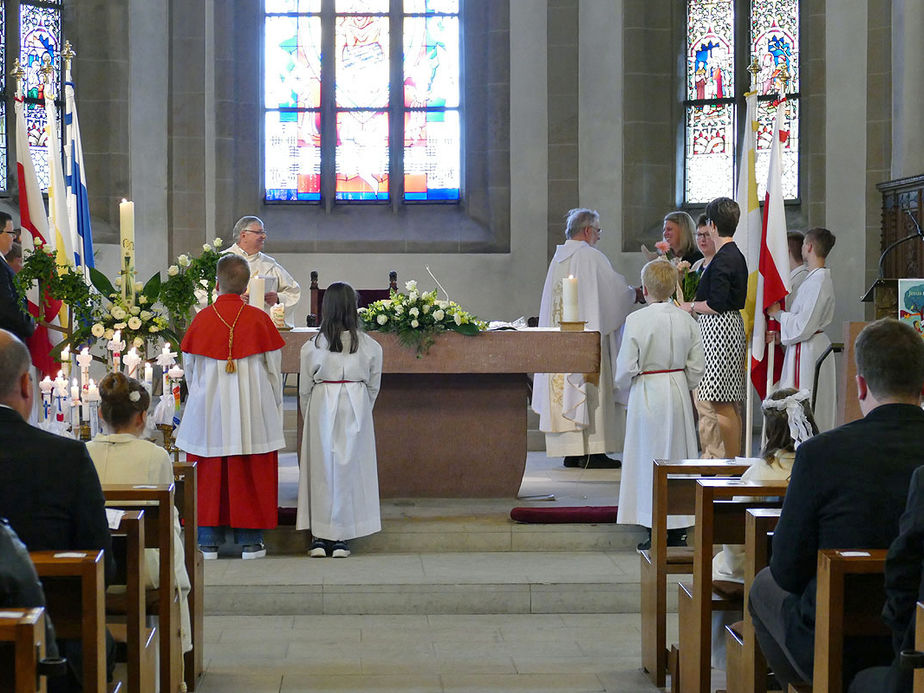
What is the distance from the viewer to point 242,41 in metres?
12.7

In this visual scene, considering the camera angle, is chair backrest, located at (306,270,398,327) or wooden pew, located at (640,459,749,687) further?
chair backrest, located at (306,270,398,327)

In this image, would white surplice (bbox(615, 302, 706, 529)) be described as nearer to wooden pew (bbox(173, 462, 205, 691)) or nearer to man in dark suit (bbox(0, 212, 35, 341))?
wooden pew (bbox(173, 462, 205, 691))

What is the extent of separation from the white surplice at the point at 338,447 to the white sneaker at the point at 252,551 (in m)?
0.25

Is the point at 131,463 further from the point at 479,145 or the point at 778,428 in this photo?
the point at 479,145

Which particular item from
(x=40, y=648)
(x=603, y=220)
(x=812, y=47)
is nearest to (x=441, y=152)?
(x=603, y=220)

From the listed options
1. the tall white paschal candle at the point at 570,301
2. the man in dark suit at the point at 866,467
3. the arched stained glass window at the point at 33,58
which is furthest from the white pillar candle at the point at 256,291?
the arched stained glass window at the point at 33,58

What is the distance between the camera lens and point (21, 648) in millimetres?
2453

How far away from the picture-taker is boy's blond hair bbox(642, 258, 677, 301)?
6.86 m

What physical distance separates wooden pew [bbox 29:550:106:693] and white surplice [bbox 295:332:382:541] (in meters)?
3.46

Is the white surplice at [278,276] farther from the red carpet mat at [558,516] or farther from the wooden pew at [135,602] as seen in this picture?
the wooden pew at [135,602]

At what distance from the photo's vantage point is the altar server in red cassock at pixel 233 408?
6.71 meters

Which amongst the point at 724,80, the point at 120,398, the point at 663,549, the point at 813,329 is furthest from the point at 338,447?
the point at 724,80

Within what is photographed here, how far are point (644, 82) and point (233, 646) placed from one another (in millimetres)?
8291

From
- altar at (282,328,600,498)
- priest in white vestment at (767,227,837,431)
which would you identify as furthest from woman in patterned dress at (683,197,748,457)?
altar at (282,328,600,498)
